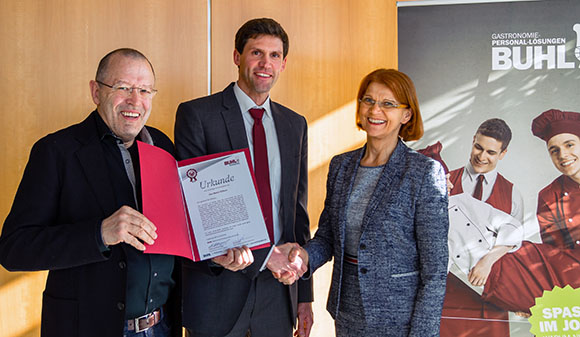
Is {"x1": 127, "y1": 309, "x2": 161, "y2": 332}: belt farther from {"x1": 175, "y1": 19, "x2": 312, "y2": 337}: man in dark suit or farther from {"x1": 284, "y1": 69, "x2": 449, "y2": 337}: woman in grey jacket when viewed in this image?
{"x1": 284, "y1": 69, "x2": 449, "y2": 337}: woman in grey jacket

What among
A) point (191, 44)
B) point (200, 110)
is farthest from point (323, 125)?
point (200, 110)

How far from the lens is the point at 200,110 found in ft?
7.73

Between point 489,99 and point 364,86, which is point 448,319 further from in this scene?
point 364,86

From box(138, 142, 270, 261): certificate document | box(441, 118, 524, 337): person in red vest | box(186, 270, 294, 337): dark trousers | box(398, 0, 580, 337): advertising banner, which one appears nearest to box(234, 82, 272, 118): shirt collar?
box(138, 142, 270, 261): certificate document

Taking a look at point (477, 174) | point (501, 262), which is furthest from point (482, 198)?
point (501, 262)

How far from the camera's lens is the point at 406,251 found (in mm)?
1980

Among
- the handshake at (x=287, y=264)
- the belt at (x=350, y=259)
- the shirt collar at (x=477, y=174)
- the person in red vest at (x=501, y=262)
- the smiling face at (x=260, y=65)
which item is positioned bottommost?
the person in red vest at (x=501, y=262)

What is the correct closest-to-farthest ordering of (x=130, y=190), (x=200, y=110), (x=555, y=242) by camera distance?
(x=130, y=190), (x=200, y=110), (x=555, y=242)

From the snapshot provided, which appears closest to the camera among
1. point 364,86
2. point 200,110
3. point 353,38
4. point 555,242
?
point 364,86

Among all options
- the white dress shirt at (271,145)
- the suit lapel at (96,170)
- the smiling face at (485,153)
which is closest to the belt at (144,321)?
the suit lapel at (96,170)

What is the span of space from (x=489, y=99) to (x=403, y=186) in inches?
71.5

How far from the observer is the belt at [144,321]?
1894mm

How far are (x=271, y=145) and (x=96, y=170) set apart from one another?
0.90 meters

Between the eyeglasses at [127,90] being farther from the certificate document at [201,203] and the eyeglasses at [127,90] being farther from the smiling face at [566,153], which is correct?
the smiling face at [566,153]
